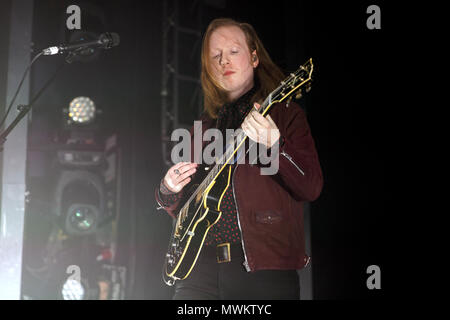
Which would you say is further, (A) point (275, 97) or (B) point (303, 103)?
(B) point (303, 103)

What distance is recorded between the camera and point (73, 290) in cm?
A: 239

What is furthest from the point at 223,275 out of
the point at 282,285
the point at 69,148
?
the point at 69,148

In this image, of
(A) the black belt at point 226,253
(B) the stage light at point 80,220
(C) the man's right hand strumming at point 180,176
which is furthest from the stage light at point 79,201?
(A) the black belt at point 226,253

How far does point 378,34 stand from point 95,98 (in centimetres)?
162

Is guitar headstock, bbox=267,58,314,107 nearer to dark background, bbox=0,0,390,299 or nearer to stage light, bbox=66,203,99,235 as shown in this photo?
dark background, bbox=0,0,390,299

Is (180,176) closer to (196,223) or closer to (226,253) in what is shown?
(196,223)

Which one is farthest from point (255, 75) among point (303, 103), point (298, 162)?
point (303, 103)

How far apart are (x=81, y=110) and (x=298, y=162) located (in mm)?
1466

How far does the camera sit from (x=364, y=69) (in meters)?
2.37

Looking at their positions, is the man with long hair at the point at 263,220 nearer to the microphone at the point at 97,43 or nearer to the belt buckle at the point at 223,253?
the belt buckle at the point at 223,253

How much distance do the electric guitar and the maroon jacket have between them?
6 centimetres

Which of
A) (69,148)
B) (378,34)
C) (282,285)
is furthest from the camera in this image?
(69,148)

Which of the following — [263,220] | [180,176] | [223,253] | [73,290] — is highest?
[180,176]

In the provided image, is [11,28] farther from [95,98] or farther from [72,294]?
[72,294]
